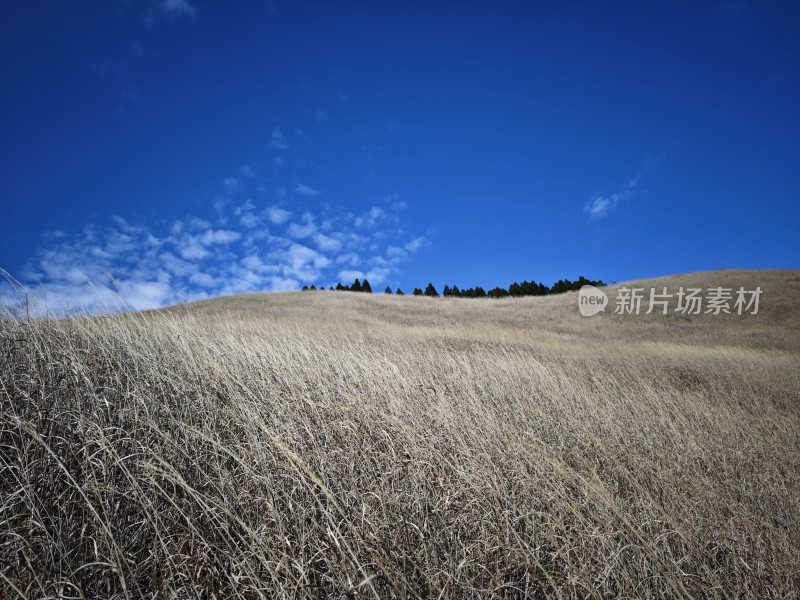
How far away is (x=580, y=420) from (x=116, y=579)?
17.3 feet

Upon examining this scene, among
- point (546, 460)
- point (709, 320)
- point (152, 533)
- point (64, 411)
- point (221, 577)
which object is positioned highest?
point (709, 320)

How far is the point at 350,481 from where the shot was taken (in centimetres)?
302

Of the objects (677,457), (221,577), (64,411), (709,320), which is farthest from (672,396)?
(709,320)

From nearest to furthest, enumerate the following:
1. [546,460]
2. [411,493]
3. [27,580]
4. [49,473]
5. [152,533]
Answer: [27,580], [152,533], [49,473], [411,493], [546,460]

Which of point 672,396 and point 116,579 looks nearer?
point 116,579

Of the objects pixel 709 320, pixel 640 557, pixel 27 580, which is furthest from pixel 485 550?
pixel 709 320

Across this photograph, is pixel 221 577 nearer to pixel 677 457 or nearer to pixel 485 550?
pixel 485 550

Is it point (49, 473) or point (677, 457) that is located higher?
point (49, 473)

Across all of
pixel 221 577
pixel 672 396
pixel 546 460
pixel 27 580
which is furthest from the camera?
pixel 672 396

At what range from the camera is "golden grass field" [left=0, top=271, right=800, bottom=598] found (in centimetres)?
223

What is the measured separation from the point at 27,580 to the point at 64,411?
1.44 metres

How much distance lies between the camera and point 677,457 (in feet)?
15.3

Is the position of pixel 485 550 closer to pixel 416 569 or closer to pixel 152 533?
pixel 416 569

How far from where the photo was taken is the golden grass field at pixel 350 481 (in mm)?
2230
